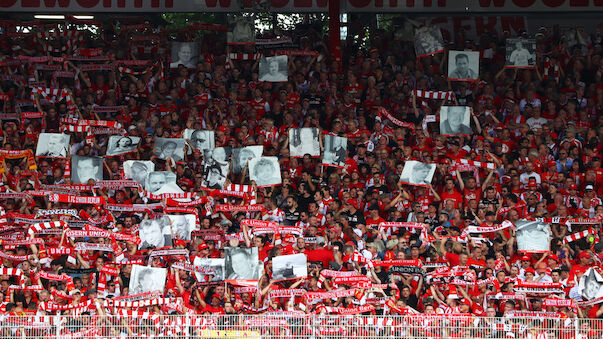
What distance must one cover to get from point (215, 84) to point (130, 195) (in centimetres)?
392

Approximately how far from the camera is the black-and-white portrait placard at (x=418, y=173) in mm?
19625

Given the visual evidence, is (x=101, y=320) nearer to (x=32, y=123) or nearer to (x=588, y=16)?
(x=32, y=123)

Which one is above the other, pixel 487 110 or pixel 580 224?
pixel 487 110

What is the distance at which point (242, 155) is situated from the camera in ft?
67.1

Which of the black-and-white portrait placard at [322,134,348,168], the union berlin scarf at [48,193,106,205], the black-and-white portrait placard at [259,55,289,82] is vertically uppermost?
the black-and-white portrait placard at [259,55,289,82]

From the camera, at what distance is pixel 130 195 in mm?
19984

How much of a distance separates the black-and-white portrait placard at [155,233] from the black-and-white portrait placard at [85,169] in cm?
206

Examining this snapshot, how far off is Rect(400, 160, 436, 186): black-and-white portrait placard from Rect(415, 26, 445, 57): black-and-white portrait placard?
3.74 meters

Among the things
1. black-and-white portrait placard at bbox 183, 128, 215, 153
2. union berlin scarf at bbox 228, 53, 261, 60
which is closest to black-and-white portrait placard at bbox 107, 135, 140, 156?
black-and-white portrait placard at bbox 183, 128, 215, 153

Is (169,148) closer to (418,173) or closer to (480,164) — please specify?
(418,173)

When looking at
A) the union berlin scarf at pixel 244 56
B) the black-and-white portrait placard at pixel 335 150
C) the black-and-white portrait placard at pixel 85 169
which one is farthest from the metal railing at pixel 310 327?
the union berlin scarf at pixel 244 56

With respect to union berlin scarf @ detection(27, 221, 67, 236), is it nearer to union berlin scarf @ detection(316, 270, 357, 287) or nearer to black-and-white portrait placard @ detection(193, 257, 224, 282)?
black-and-white portrait placard @ detection(193, 257, 224, 282)

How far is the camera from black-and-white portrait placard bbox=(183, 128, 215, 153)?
20812 mm

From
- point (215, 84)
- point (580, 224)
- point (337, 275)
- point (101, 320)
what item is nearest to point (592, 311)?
point (580, 224)
